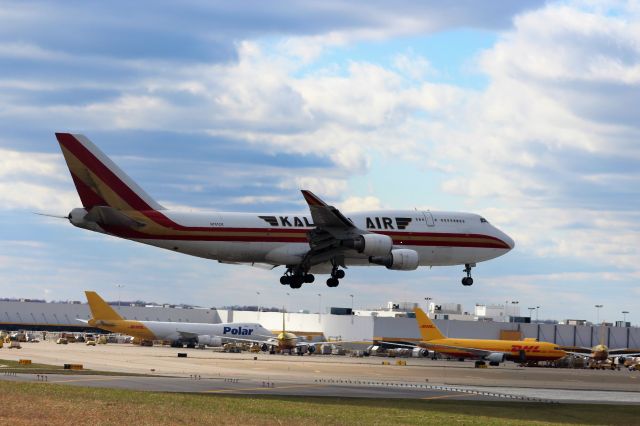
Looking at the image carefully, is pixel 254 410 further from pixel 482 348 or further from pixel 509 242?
pixel 482 348

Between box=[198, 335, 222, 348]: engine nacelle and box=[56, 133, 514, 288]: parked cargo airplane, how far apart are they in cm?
7825

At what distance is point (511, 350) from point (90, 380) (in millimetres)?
78020

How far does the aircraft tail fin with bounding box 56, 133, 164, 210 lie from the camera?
7650cm

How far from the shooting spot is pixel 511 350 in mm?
131875

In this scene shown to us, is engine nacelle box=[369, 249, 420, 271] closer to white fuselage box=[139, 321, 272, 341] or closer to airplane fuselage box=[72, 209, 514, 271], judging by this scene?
airplane fuselage box=[72, 209, 514, 271]

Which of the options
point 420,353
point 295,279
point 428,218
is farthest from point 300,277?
point 420,353

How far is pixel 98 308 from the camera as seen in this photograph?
155m

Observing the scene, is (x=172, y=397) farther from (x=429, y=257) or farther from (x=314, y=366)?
(x=314, y=366)

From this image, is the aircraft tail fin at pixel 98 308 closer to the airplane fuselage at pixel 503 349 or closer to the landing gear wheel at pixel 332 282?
the airplane fuselage at pixel 503 349

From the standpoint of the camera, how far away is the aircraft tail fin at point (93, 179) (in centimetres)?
7650

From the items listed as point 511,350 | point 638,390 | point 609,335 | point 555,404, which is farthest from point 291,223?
point 609,335

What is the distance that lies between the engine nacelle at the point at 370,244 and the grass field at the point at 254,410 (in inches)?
770

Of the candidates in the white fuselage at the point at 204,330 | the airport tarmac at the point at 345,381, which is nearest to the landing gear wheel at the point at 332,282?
the airport tarmac at the point at 345,381

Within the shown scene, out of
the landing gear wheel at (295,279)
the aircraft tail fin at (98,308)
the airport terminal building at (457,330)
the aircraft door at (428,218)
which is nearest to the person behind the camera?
the landing gear wheel at (295,279)
